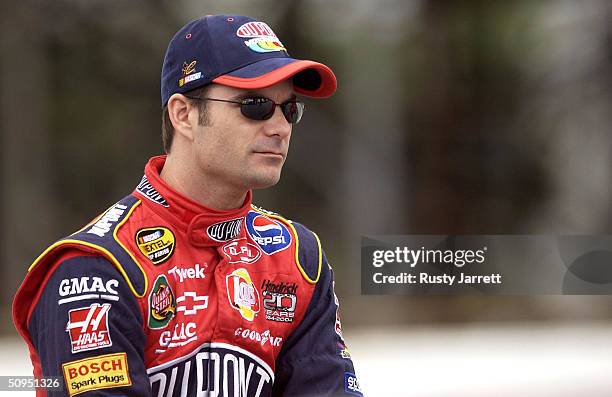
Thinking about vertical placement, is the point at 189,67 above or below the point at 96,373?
above

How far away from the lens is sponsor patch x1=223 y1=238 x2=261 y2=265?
2.33 m

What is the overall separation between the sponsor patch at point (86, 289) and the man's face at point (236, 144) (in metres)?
0.37

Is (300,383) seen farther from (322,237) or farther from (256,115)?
(322,237)

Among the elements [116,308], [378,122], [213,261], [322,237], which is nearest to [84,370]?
[116,308]

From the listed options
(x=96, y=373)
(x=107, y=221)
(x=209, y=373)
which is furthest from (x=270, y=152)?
(x=96, y=373)

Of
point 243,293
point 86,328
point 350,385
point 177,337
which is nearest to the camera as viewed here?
point 86,328

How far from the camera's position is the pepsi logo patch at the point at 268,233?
95.3 inches

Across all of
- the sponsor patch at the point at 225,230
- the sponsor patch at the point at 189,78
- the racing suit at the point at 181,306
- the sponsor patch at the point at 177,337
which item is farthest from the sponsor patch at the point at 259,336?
the sponsor patch at the point at 189,78

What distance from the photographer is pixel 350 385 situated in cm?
246

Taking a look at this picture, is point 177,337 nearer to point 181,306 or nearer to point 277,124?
point 181,306

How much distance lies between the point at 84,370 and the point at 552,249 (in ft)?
18.3

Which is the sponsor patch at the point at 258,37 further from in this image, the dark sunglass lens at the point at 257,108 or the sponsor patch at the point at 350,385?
the sponsor patch at the point at 350,385

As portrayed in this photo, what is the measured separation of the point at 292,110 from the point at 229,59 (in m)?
0.20

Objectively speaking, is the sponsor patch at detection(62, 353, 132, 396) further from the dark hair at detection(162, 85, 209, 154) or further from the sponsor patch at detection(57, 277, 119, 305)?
the dark hair at detection(162, 85, 209, 154)
